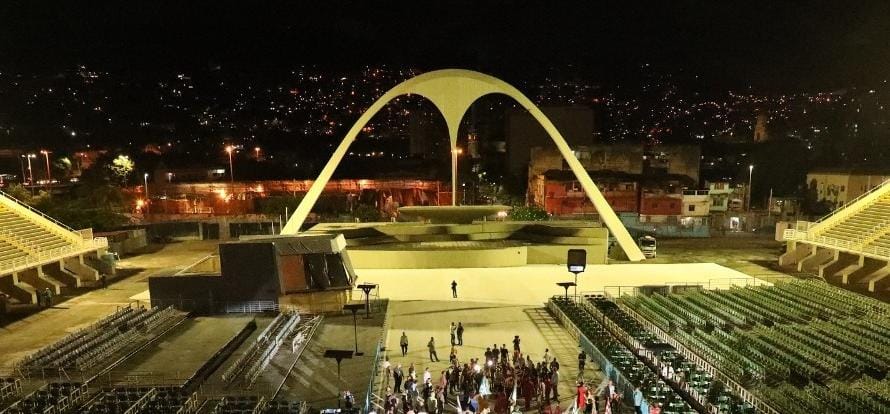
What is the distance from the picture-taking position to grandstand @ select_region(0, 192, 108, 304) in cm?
2345

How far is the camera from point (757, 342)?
640 inches

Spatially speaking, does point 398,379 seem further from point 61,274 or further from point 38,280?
point 61,274

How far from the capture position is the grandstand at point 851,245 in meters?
26.0

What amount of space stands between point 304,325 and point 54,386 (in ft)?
22.3

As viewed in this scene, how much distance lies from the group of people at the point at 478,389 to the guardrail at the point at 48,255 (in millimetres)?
20176

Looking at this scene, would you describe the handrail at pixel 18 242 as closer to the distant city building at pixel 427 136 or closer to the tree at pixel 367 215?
the tree at pixel 367 215

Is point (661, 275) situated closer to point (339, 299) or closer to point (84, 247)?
point (339, 299)

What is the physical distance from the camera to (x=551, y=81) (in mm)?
194625

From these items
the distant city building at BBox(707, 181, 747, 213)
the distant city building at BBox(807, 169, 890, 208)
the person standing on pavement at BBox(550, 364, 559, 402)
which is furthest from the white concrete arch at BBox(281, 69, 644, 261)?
the distant city building at BBox(807, 169, 890, 208)

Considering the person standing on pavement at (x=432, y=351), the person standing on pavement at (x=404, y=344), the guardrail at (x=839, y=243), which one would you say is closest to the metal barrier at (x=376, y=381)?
the person standing on pavement at (x=404, y=344)

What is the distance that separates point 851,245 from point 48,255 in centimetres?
4096

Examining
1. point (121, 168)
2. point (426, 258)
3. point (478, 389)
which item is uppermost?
point (121, 168)

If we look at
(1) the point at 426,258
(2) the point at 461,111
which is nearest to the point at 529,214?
(2) the point at 461,111

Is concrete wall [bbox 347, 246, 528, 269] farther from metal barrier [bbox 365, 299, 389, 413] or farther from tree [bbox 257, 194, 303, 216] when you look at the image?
tree [bbox 257, 194, 303, 216]
